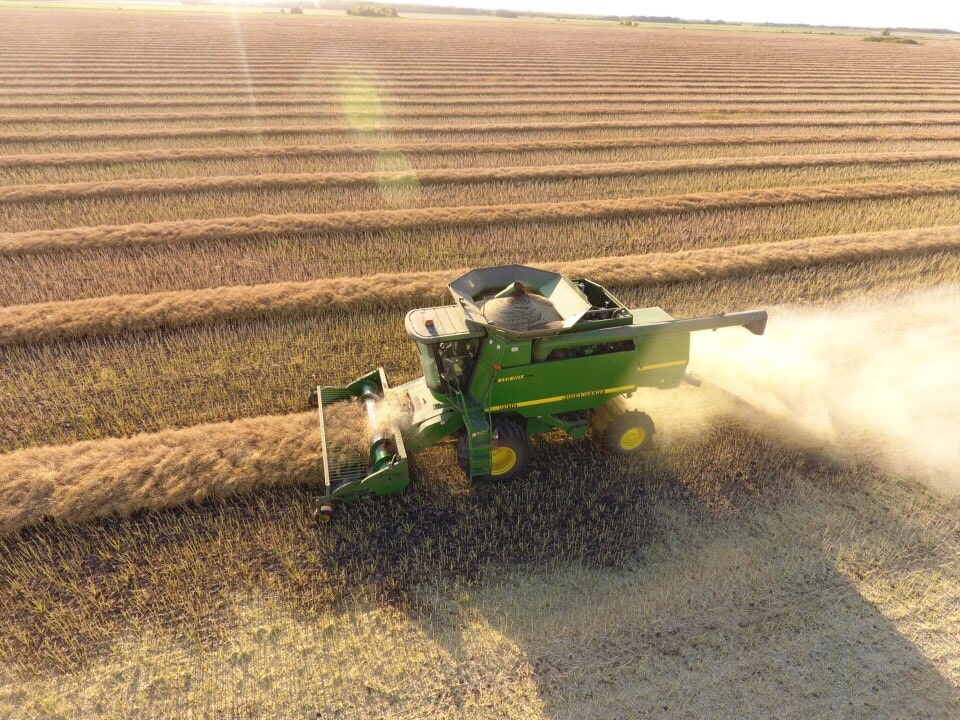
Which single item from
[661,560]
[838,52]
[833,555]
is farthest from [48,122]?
[838,52]

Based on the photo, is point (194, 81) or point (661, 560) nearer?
point (661, 560)

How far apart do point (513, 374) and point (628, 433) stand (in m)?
1.78

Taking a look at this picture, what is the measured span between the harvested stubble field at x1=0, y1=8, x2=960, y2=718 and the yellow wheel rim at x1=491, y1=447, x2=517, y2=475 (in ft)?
0.91

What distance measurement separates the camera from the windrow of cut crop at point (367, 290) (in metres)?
8.88

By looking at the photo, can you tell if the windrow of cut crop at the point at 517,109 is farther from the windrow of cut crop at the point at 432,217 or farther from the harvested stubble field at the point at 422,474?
the windrow of cut crop at the point at 432,217

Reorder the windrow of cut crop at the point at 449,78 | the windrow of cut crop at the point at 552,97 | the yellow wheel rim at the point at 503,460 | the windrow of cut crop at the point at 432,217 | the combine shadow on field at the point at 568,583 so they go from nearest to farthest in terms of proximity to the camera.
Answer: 1. the combine shadow on field at the point at 568,583
2. the yellow wheel rim at the point at 503,460
3. the windrow of cut crop at the point at 432,217
4. the windrow of cut crop at the point at 552,97
5. the windrow of cut crop at the point at 449,78

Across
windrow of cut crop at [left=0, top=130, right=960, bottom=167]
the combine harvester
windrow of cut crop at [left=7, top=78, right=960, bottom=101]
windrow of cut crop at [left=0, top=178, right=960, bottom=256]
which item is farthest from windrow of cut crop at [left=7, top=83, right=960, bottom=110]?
the combine harvester

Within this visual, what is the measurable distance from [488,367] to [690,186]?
12.7 meters

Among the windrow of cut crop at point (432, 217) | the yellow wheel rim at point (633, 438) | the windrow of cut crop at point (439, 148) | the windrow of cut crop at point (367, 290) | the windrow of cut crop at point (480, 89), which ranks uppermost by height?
the windrow of cut crop at point (480, 89)

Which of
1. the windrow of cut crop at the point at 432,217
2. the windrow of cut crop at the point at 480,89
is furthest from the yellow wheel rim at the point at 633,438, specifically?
the windrow of cut crop at the point at 480,89

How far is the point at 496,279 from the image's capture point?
6465 millimetres

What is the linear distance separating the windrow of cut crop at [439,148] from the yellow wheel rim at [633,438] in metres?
14.0

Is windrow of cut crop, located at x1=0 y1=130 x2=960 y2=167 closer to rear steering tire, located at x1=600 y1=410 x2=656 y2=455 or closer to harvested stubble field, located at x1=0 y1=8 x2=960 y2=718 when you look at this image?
harvested stubble field, located at x1=0 y1=8 x2=960 y2=718

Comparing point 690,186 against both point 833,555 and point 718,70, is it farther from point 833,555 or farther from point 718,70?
point 718,70
